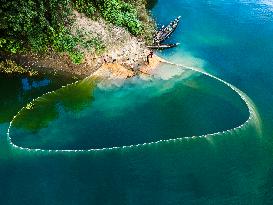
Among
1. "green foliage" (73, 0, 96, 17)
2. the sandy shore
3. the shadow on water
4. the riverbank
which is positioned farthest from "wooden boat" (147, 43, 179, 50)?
"green foliage" (73, 0, 96, 17)

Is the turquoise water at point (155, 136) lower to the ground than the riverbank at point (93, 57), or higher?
lower

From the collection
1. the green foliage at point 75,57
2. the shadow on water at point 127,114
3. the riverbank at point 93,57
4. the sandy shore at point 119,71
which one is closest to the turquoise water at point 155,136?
the shadow on water at point 127,114

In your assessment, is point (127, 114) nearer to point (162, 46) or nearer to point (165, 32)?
point (162, 46)

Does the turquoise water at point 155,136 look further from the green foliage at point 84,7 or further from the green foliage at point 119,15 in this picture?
the green foliage at point 84,7

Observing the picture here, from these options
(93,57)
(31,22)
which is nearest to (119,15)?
(93,57)

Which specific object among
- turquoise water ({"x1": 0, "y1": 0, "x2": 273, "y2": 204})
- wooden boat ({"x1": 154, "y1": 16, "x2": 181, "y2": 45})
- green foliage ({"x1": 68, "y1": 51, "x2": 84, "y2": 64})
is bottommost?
turquoise water ({"x1": 0, "y1": 0, "x2": 273, "y2": 204})

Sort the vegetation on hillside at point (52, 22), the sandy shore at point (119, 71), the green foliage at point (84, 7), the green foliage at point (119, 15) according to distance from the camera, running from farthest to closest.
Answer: the green foliage at point (119, 15) → the green foliage at point (84, 7) → the sandy shore at point (119, 71) → the vegetation on hillside at point (52, 22)

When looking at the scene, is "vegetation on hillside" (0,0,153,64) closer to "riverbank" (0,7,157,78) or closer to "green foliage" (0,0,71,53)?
"green foliage" (0,0,71,53)
